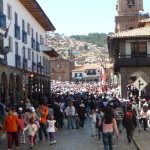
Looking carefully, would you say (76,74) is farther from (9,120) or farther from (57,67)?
(9,120)

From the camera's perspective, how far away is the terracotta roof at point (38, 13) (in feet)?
117

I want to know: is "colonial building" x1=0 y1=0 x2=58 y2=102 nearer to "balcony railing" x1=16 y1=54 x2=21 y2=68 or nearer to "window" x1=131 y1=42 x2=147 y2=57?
"balcony railing" x1=16 y1=54 x2=21 y2=68

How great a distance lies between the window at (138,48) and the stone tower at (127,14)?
84.5 feet

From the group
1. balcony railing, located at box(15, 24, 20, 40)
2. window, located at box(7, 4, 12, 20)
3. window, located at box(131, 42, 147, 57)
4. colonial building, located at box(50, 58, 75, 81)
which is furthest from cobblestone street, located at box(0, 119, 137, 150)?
colonial building, located at box(50, 58, 75, 81)

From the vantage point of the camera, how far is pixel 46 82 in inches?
2128

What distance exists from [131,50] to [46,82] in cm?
1557

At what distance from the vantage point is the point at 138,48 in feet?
135

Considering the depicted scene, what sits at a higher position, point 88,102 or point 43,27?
point 43,27

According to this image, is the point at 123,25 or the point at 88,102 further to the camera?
the point at 123,25

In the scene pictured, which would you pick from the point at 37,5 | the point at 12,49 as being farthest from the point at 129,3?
the point at 12,49

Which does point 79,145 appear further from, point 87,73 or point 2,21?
point 87,73

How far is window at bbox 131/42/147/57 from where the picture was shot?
41.2 meters

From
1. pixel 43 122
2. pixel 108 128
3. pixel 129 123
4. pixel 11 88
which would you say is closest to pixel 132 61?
pixel 11 88

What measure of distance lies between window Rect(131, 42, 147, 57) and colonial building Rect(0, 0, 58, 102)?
28.0ft
